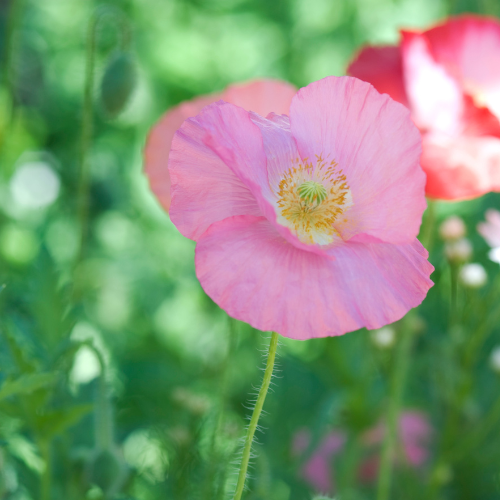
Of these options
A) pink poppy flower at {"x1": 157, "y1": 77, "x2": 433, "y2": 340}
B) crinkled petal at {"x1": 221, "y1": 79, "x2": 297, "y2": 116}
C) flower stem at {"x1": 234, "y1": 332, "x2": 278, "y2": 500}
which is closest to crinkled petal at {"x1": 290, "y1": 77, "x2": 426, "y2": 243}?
pink poppy flower at {"x1": 157, "y1": 77, "x2": 433, "y2": 340}

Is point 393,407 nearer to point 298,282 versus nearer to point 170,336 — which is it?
point 298,282

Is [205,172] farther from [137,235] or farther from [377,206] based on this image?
[137,235]

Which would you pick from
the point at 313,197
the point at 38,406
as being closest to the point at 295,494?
the point at 38,406

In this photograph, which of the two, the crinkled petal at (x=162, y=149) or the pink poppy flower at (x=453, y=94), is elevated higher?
the pink poppy flower at (x=453, y=94)

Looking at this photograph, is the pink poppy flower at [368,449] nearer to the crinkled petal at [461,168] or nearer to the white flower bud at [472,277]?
the white flower bud at [472,277]

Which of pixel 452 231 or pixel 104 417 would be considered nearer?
pixel 104 417

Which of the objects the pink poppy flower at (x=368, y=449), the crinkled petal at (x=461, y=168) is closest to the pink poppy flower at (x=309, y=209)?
the crinkled petal at (x=461, y=168)

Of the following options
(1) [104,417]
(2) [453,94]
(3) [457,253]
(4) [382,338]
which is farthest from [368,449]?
(2) [453,94]
